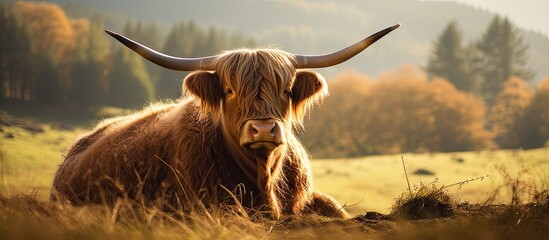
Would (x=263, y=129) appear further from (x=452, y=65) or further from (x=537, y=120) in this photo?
(x=452, y=65)

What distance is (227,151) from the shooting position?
21.5 ft

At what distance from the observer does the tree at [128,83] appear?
3369 inches

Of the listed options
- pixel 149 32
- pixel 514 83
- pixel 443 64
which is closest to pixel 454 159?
pixel 514 83

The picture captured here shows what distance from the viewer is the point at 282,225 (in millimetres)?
5008

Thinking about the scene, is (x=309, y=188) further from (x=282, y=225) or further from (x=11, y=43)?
(x=11, y=43)

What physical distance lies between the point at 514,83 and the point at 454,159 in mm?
35568

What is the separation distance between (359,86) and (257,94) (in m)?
77.6

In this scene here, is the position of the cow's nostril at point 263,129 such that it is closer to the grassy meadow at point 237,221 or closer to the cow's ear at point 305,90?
the grassy meadow at point 237,221

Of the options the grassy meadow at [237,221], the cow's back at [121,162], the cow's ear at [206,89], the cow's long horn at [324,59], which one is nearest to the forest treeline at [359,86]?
the cow's back at [121,162]

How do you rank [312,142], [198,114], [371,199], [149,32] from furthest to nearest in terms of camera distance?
[149,32]
[312,142]
[371,199]
[198,114]

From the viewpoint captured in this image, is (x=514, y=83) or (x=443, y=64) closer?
(x=514, y=83)

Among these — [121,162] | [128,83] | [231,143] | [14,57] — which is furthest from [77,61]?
[231,143]

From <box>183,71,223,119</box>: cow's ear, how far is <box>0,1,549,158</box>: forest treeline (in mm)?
55878

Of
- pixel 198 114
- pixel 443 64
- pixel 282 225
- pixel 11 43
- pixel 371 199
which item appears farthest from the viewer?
pixel 443 64
